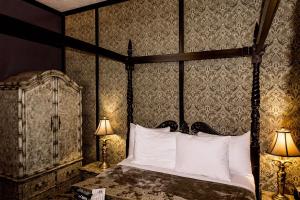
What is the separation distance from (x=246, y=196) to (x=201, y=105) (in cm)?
126

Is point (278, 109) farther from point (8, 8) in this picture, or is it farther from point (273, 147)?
point (8, 8)

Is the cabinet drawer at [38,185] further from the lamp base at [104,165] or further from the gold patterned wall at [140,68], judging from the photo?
the gold patterned wall at [140,68]

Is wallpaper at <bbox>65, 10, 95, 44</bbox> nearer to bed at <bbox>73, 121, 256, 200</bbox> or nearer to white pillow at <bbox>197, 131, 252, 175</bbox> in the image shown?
bed at <bbox>73, 121, 256, 200</bbox>

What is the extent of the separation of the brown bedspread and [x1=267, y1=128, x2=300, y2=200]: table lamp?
55cm

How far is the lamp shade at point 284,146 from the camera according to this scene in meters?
2.15

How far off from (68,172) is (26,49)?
208 centimetres

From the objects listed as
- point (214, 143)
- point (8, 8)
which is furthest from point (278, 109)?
point (8, 8)

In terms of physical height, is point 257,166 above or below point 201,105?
below

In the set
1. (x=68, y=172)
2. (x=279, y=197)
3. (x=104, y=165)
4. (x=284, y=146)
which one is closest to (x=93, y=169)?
(x=104, y=165)

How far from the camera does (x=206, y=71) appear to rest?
284cm

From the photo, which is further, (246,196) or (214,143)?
(214,143)

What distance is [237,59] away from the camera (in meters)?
2.67

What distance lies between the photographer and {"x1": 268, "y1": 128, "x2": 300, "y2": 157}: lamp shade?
84.5 inches

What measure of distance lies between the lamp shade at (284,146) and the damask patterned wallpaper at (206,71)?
243 millimetres
